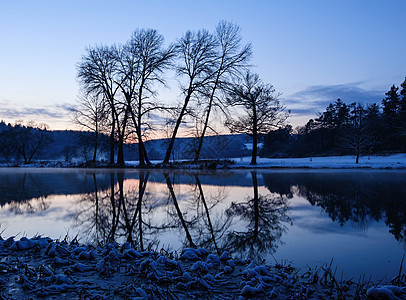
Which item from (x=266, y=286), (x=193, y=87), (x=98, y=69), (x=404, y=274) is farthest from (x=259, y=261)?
(x=98, y=69)

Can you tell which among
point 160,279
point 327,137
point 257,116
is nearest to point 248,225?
point 160,279

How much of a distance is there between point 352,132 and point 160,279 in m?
44.1

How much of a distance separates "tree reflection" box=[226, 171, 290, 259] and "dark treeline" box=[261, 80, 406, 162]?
26079mm

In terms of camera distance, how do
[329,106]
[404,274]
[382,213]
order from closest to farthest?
[404,274], [382,213], [329,106]

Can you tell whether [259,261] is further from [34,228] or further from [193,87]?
[193,87]

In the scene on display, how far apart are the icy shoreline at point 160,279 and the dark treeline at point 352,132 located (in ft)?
101

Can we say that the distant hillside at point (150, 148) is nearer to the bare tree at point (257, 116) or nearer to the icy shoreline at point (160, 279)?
the bare tree at point (257, 116)

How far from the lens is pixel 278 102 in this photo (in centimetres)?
3288

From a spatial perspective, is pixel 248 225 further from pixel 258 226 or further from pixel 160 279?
pixel 160 279

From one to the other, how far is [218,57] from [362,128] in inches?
969

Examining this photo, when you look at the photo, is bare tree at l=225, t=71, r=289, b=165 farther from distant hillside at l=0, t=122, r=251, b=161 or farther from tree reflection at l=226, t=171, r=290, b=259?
tree reflection at l=226, t=171, r=290, b=259

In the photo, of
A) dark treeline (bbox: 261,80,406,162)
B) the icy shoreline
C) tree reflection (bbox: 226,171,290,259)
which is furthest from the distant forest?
the icy shoreline

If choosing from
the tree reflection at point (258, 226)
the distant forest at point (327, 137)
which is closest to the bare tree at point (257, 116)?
the distant forest at point (327, 137)

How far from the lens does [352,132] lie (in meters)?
40.7
